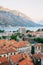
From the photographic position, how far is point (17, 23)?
38.1m

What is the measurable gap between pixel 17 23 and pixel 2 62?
34.2 meters

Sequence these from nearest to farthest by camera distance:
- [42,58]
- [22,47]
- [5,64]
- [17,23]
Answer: [5,64]
[42,58]
[22,47]
[17,23]

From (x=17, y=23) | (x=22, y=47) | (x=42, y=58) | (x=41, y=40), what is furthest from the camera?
(x=17, y=23)

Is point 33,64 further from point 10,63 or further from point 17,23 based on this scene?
point 17,23

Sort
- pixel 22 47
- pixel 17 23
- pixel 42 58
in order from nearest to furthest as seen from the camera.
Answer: pixel 42 58, pixel 22 47, pixel 17 23

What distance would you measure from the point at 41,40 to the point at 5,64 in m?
4.70

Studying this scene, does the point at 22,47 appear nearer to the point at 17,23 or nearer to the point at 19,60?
the point at 19,60

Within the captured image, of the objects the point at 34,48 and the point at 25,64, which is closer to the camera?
the point at 25,64

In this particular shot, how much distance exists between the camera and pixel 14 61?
4.28 meters

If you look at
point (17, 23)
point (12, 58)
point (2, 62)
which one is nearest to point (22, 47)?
point (12, 58)

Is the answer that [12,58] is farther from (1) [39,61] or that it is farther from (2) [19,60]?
(1) [39,61]

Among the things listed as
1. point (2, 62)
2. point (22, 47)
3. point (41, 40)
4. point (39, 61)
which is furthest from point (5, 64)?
point (41, 40)

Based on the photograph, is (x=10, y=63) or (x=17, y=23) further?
(x=17, y=23)

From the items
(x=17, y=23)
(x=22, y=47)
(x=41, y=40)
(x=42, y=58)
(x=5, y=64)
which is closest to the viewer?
(x=5, y=64)
